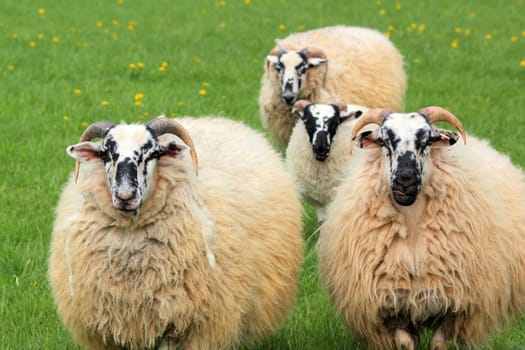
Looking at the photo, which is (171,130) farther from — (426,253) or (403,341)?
(403,341)

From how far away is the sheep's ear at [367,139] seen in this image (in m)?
5.06

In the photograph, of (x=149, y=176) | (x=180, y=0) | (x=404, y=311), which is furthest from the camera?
(x=180, y=0)

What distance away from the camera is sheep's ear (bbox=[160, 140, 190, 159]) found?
15.3ft

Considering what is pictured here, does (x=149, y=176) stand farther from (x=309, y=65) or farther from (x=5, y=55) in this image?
(x=5, y=55)

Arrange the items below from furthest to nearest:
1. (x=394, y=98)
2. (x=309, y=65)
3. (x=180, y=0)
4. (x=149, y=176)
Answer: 1. (x=180, y=0)
2. (x=394, y=98)
3. (x=309, y=65)
4. (x=149, y=176)

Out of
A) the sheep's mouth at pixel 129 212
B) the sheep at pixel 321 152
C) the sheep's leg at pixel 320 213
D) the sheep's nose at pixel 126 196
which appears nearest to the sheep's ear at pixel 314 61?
the sheep at pixel 321 152

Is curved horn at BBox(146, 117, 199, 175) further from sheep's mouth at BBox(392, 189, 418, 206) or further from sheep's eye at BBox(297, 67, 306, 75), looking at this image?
sheep's eye at BBox(297, 67, 306, 75)

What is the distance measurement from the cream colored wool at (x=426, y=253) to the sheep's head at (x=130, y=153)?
3.26 ft

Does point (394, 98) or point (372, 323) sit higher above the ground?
point (394, 98)

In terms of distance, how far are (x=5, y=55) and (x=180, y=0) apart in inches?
247

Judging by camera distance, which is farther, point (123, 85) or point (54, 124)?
point (123, 85)

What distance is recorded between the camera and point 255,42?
46.8 feet

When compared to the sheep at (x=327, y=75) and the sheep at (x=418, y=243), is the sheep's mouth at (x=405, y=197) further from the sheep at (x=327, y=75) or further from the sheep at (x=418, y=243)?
the sheep at (x=327, y=75)

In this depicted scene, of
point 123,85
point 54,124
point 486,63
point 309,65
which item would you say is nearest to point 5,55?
point 123,85
